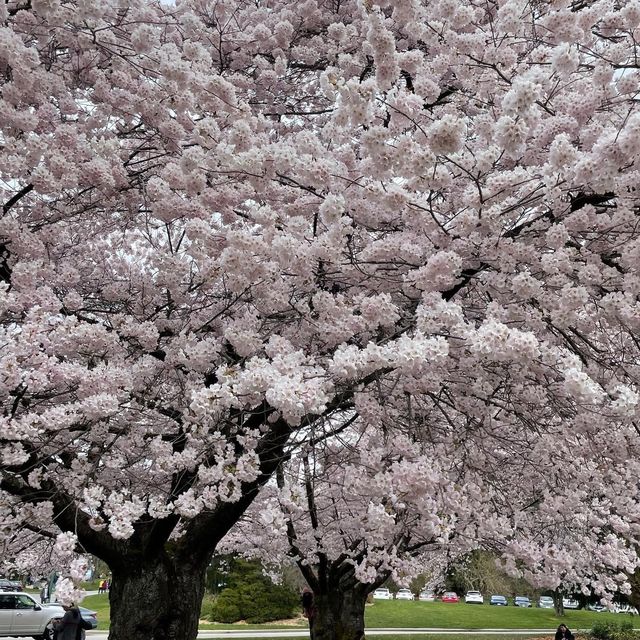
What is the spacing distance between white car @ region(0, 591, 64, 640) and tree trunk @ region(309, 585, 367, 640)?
Answer: 9.28 meters

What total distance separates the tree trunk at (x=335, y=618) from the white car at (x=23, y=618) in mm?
9277

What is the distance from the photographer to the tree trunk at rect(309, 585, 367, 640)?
10.6m

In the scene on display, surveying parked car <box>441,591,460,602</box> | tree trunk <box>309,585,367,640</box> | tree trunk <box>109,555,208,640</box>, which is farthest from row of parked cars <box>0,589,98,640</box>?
parked car <box>441,591,460,602</box>

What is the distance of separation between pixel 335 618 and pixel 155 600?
5.60 meters

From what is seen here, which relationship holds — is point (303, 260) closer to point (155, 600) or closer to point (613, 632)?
point (155, 600)

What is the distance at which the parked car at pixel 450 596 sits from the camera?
4569 centimetres

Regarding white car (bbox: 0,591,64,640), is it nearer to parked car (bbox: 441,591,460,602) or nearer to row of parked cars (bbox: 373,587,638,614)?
row of parked cars (bbox: 373,587,638,614)

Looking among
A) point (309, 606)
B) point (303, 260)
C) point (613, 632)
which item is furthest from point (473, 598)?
point (303, 260)

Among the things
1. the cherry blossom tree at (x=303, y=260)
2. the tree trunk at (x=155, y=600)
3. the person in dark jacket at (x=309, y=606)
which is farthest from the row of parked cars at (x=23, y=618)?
the cherry blossom tree at (x=303, y=260)

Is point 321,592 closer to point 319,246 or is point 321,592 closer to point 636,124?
point 319,246

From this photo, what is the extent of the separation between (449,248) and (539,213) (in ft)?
2.68

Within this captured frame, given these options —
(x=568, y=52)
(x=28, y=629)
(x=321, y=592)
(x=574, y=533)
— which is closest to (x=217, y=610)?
(x=28, y=629)

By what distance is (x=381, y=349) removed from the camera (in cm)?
325

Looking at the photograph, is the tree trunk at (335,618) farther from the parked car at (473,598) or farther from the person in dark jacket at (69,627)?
the parked car at (473,598)
